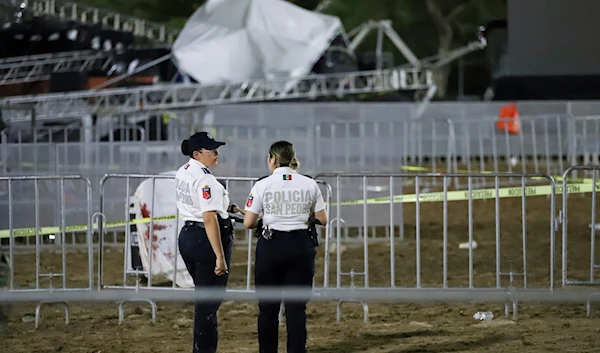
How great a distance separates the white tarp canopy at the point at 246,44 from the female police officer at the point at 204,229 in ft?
63.6

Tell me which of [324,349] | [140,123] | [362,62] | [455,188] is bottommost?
[324,349]

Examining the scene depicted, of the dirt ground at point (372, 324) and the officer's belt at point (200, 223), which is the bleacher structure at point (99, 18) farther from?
the officer's belt at point (200, 223)

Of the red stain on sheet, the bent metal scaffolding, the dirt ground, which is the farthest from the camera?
the red stain on sheet

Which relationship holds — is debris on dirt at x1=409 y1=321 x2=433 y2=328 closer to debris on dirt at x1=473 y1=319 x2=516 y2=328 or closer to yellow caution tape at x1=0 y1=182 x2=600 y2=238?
debris on dirt at x1=473 y1=319 x2=516 y2=328

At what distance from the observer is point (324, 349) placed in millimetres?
8664

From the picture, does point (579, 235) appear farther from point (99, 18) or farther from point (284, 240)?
point (99, 18)

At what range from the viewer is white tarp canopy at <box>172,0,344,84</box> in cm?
Answer: 2730

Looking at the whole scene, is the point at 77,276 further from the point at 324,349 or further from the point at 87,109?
the point at 87,109

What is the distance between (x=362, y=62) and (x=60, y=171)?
15.4 m

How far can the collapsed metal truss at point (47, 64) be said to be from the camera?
26.0 meters

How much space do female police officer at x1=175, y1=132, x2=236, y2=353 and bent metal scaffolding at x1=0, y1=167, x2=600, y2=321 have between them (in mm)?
1233

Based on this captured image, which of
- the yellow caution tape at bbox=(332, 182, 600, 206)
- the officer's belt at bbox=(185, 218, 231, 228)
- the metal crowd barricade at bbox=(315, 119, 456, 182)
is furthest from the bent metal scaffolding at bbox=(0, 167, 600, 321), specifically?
the officer's belt at bbox=(185, 218, 231, 228)

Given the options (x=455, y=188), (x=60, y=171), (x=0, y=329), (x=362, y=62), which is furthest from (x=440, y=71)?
(x=0, y=329)

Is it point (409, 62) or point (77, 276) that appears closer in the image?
point (77, 276)
